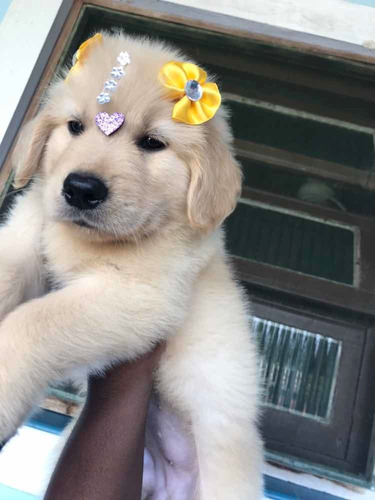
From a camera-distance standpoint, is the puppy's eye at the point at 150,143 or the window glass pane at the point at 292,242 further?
the window glass pane at the point at 292,242

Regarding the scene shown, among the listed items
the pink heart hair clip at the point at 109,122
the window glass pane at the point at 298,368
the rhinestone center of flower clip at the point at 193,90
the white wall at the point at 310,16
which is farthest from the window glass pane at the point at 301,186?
the pink heart hair clip at the point at 109,122

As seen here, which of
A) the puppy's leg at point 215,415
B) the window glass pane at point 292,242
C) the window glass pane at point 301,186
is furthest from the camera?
the window glass pane at point 301,186

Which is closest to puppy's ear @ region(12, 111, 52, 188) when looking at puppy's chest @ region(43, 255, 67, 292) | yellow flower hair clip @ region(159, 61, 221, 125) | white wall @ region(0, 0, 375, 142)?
puppy's chest @ region(43, 255, 67, 292)

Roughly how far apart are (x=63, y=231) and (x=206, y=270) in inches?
19.4

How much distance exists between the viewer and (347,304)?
2900 millimetres

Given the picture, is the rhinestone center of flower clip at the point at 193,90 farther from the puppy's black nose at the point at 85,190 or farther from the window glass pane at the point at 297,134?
the window glass pane at the point at 297,134

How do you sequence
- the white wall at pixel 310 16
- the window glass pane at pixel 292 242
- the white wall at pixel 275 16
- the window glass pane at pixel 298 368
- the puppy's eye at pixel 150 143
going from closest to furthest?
the puppy's eye at pixel 150 143
the window glass pane at pixel 298 368
the white wall at pixel 275 16
the white wall at pixel 310 16
the window glass pane at pixel 292 242

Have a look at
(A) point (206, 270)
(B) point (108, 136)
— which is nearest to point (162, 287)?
(A) point (206, 270)

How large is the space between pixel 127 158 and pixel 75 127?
0.25 metres

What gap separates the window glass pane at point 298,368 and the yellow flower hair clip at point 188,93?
1.71m

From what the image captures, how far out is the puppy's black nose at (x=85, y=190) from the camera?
1.21m

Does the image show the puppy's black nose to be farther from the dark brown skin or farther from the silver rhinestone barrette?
the dark brown skin

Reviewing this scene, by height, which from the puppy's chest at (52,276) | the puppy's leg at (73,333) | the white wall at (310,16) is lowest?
the puppy's leg at (73,333)

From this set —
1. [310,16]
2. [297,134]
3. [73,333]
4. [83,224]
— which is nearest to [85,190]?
[83,224]
